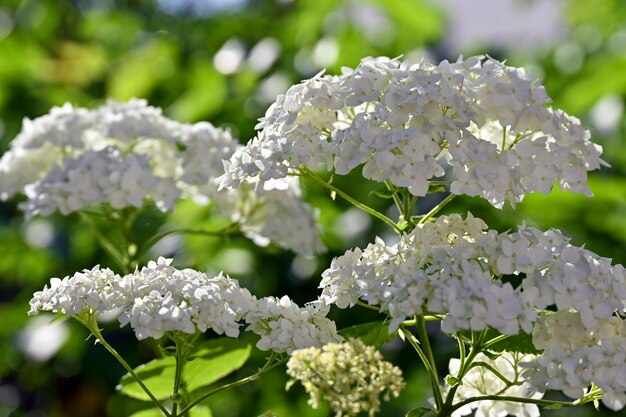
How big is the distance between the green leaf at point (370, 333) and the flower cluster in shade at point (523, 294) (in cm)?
27

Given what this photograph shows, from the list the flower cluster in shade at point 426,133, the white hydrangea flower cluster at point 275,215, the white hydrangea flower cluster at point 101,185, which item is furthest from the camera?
the white hydrangea flower cluster at point 275,215

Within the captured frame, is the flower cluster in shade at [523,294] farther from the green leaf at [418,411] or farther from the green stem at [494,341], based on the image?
the green leaf at [418,411]

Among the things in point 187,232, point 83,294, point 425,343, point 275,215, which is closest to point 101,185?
point 187,232

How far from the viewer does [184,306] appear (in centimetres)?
137

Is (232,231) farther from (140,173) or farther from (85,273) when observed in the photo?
(85,273)

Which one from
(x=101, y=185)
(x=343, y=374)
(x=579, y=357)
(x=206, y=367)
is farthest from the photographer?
(x=101, y=185)

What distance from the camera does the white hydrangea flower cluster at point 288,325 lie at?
4.71ft

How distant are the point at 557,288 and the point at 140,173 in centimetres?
101

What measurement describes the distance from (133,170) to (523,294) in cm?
98

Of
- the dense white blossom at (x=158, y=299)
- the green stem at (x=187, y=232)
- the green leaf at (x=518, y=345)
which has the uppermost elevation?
the dense white blossom at (x=158, y=299)

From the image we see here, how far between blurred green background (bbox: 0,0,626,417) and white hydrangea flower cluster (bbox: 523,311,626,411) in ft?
3.90

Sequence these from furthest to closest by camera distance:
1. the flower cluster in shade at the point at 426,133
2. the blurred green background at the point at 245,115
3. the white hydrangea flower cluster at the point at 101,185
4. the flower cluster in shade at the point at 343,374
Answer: the blurred green background at the point at 245,115 < the white hydrangea flower cluster at the point at 101,185 < the flower cluster in shade at the point at 343,374 < the flower cluster in shade at the point at 426,133

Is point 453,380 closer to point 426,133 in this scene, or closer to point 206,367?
point 426,133

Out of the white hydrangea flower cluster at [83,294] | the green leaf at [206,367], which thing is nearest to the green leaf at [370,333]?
the green leaf at [206,367]
